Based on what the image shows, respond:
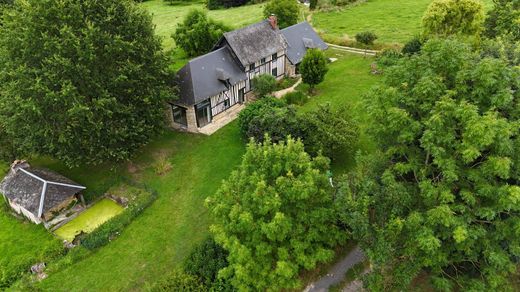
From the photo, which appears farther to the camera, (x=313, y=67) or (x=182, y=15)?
(x=182, y=15)

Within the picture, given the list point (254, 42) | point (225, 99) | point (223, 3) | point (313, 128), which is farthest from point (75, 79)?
point (223, 3)

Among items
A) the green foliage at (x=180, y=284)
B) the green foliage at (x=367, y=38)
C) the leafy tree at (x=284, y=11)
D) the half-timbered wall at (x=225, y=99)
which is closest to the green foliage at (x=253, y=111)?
the half-timbered wall at (x=225, y=99)

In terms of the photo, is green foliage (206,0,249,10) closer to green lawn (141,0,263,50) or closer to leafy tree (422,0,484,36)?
green lawn (141,0,263,50)

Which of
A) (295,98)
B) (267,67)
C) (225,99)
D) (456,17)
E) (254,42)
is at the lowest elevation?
(295,98)

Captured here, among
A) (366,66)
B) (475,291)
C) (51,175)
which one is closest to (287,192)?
(475,291)

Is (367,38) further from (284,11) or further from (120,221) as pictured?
(120,221)

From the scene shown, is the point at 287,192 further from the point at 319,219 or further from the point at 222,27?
the point at 222,27
